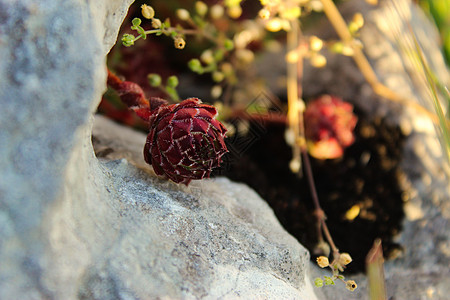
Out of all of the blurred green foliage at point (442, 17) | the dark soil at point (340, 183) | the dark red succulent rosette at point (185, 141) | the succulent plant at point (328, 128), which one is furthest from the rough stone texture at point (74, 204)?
the blurred green foliage at point (442, 17)

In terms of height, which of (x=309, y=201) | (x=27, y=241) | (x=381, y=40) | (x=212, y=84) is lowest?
(x=212, y=84)

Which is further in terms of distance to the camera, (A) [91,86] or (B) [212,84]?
(B) [212,84]

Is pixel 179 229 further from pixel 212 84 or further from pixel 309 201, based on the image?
pixel 212 84

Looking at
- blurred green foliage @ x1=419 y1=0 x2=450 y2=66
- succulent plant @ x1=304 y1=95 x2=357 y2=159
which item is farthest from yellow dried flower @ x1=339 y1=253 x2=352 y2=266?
blurred green foliage @ x1=419 y1=0 x2=450 y2=66

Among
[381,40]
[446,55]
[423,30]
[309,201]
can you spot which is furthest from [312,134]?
[446,55]

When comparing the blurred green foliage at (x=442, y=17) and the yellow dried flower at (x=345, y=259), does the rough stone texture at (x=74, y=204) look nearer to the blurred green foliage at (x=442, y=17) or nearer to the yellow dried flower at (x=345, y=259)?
the yellow dried flower at (x=345, y=259)
